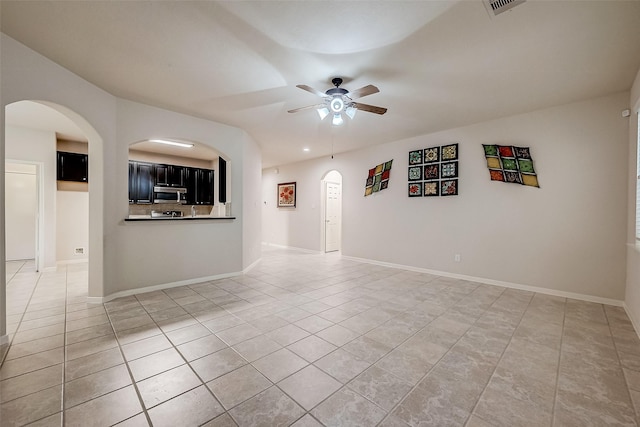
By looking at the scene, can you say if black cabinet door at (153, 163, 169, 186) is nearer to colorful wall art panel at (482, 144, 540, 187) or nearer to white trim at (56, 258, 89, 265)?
white trim at (56, 258, 89, 265)

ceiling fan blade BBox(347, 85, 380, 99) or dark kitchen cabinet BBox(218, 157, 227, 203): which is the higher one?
ceiling fan blade BBox(347, 85, 380, 99)

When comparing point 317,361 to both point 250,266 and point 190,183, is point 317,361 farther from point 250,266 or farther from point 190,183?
point 190,183

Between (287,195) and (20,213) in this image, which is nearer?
(20,213)

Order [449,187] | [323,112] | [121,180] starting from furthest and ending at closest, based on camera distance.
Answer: [449,187], [121,180], [323,112]

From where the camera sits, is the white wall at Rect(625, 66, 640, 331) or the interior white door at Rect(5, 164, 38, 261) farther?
the interior white door at Rect(5, 164, 38, 261)

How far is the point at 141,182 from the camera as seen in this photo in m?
6.02

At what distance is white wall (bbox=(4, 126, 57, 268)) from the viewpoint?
15.1 feet

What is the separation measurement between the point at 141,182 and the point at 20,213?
8.71 ft

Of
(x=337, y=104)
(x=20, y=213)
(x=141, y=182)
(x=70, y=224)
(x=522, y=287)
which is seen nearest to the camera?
(x=337, y=104)

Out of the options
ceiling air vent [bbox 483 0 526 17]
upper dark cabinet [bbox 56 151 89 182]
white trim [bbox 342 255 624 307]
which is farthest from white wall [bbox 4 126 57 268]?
ceiling air vent [bbox 483 0 526 17]

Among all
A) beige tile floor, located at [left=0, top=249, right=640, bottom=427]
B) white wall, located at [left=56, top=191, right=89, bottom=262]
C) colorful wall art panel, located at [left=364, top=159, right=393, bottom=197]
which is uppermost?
colorful wall art panel, located at [left=364, top=159, right=393, bottom=197]

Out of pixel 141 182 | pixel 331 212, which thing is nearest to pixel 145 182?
pixel 141 182

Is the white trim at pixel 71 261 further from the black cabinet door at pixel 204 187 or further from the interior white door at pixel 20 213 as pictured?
the black cabinet door at pixel 204 187

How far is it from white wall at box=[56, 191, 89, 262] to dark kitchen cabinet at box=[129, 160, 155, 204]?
2.91 feet
